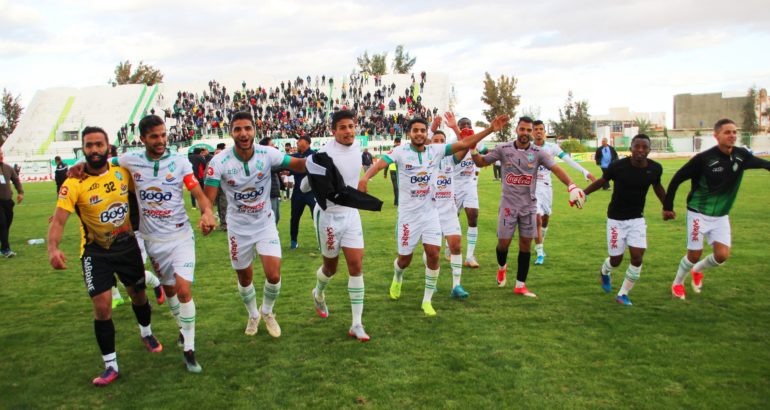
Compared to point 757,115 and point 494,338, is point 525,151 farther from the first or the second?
point 757,115

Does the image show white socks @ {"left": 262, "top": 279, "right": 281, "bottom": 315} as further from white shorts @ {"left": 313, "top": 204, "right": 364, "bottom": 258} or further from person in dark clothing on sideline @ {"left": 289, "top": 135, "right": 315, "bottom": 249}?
person in dark clothing on sideline @ {"left": 289, "top": 135, "right": 315, "bottom": 249}

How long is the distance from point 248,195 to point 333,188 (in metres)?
0.87

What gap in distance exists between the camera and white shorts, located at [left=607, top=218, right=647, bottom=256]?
22.1 ft

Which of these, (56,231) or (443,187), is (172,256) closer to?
(56,231)

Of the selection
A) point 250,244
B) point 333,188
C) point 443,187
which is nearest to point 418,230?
point 443,187

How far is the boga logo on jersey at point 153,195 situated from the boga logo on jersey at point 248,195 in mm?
696

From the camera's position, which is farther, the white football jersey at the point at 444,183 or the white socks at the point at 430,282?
the white football jersey at the point at 444,183

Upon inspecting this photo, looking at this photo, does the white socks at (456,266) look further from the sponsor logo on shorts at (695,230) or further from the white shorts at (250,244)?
the sponsor logo on shorts at (695,230)

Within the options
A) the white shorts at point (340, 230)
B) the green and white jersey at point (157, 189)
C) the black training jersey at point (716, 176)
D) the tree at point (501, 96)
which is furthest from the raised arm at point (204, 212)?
the tree at point (501, 96)

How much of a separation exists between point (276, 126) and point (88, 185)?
4826 cm

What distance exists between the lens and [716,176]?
6.80m

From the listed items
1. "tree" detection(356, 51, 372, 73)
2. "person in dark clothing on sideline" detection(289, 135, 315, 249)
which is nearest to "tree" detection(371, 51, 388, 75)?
"tree" detection(356, 51, 372, 73)

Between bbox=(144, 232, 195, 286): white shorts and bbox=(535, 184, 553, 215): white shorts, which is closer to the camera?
bbox=(144, 232, 195, 286): white shorts

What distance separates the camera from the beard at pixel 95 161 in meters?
4.77
